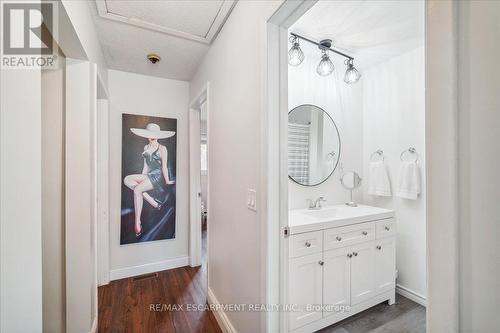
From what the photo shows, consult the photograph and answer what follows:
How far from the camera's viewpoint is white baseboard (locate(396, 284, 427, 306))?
6.97ft

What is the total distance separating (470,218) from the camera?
0.50 m

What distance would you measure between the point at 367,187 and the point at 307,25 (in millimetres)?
1913

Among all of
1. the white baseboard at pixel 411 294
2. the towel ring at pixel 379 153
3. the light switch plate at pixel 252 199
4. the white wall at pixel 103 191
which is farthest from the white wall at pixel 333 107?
the white wall at pixel 103 191

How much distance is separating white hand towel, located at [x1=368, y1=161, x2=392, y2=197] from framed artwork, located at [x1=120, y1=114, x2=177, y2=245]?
96.7 inches

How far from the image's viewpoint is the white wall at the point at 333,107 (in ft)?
7.51

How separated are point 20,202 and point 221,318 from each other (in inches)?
65.3

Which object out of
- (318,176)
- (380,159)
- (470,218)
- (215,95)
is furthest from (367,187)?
(470,218)

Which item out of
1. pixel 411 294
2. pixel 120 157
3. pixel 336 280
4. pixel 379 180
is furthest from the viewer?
pixel 120 157

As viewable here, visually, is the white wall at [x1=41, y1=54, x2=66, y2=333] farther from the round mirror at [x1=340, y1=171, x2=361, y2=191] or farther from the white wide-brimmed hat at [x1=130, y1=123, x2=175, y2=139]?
the round mirror at [x1=340, y1=171, x2=361, y2=191]

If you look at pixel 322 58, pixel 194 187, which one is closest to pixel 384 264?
pixel 322 58

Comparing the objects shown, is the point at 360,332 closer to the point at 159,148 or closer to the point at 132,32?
the point at 159,148

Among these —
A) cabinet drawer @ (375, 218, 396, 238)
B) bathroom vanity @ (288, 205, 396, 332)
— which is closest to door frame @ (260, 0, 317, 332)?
bathroom vanity @ (288, 205, 396, 332)

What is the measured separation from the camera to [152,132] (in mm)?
2809

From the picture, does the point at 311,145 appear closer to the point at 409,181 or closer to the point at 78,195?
the point at 409,181
